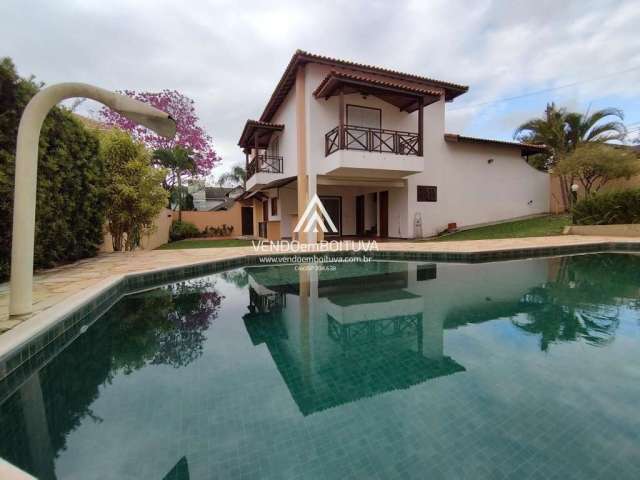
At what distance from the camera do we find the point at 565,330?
12.3 ft

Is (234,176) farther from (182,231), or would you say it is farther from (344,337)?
(344,337)

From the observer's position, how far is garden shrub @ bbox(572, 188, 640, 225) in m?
11.8

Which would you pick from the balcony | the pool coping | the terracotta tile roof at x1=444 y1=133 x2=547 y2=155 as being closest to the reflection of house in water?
the pool coping

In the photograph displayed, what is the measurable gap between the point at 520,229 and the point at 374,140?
25.6 ft

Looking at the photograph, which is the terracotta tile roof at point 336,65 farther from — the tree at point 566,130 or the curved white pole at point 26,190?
the curved white pole at point 26,190

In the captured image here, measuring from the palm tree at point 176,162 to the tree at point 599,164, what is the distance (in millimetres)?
21403

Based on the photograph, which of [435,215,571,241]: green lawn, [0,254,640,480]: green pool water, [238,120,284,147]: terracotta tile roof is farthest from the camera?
[238,120,284,147]: terracotta tile roof

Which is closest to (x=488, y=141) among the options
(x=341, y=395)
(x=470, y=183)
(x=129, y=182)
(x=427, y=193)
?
(x=470, y=183)

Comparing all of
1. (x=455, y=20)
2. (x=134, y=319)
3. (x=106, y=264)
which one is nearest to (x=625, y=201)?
(x=455, y=20)

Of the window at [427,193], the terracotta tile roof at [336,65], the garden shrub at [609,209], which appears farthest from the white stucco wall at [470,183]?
the garden shrub at [609,209]

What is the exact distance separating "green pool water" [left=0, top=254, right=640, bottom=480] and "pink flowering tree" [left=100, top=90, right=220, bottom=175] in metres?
18.6

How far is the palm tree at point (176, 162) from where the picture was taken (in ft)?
63.8

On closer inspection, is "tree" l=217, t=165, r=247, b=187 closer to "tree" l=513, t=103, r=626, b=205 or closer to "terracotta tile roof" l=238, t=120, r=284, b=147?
"terracotta tile roof" l=238, t=120, r=284, b=147

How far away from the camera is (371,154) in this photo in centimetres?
1137
